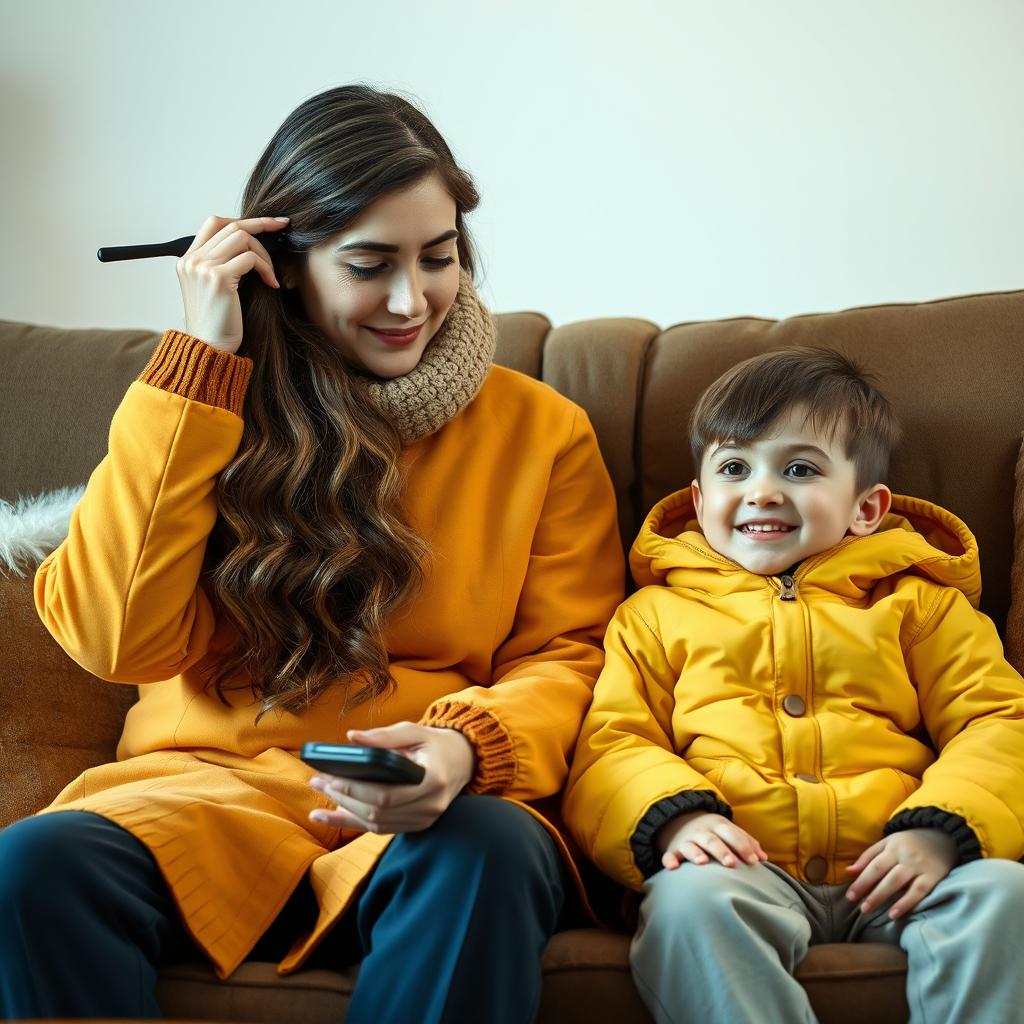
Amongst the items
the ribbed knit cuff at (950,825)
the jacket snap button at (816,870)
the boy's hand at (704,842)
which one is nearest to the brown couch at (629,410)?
the boy's hand at (704,842)

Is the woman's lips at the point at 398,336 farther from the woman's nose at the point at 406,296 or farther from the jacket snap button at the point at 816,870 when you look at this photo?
the jacket snap button at the point at 816,870

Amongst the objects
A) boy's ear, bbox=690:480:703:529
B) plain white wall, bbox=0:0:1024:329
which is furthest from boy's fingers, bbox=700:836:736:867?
plain white wall, bbox=0:0:1024:329

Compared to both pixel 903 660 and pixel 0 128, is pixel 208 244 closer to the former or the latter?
pixel 903 660

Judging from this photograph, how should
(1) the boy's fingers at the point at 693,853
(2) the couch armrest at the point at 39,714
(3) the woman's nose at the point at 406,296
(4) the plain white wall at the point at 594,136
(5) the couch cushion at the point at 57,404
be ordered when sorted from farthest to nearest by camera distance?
(4) the plain white wall at the point at 594,136
(5) the couch cushion at the point at 57,404
(2) the couch armrest at the point at 39,714
(3) the woman's nose at the point at 406,296
(1) the boy's fingers at the point at 693,853

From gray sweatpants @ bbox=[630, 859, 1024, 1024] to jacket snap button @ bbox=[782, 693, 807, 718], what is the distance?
0.67ft

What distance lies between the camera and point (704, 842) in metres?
1.14

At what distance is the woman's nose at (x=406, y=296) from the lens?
1.35 metres

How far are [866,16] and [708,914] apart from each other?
1636 mm

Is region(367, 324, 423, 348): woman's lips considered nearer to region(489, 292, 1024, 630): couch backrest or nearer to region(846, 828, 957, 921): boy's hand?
region(489, 292, 1024, 630): couch backrest

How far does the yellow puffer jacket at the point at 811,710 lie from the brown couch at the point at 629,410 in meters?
0.14

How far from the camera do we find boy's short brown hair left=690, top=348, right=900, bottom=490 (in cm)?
136

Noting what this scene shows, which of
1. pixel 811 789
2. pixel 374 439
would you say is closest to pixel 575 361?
pixel 374 439

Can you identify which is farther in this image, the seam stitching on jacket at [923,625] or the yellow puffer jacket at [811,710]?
the seam stitching on jacket at [923,625]

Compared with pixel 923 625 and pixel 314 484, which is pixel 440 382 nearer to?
pixel 314 484
